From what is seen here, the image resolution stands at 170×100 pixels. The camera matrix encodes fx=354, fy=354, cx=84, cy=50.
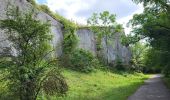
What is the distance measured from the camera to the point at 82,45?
43.9 m

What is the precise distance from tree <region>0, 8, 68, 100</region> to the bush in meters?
19.1

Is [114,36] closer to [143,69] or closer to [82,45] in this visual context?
[82,45]

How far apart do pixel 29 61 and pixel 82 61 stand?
22737 mm

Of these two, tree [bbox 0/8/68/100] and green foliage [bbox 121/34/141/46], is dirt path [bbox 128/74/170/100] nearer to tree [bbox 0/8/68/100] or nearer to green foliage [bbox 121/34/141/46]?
green foliage [bbox 121/34/141/46]

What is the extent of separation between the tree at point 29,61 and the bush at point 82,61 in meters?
19.1

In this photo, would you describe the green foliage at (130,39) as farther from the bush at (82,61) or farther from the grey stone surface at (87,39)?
the grey stone surface at (87,39)

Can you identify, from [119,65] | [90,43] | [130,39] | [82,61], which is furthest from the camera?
[119,65]

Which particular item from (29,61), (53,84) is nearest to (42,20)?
(29,61)

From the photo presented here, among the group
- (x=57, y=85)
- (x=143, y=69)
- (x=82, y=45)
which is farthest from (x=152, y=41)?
(x=143, y=69)

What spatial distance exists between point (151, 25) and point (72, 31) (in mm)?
12265

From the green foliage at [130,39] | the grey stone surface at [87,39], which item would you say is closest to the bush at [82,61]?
the green foliage at [130,39]

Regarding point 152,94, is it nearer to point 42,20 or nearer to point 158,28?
point 158,28

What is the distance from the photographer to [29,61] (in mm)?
12906

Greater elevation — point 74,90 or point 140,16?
point 140,16
